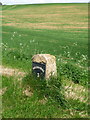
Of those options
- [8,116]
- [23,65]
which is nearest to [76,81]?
[23,65]

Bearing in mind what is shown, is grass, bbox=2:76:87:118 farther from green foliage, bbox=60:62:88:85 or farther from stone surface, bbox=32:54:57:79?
green foliage, bbox=60:62:88:85

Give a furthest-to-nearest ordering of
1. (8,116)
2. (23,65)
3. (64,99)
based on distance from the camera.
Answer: (23,65) → (64,99) → (8,116)

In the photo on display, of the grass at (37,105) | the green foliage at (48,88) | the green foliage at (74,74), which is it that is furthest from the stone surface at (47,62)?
the green foliage at (74,74)

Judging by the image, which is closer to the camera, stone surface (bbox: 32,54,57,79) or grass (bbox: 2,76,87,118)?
grass (bbox: 2,76,87,118)

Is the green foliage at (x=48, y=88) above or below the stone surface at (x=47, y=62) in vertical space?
below

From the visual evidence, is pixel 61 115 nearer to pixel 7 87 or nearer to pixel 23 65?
pixel 7 87

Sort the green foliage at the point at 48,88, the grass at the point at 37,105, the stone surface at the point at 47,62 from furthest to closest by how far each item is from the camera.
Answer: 1. the stone surface at the point at 47,62
2. the green foliage at the point at 48,88
3. the grass at the point at 37,105

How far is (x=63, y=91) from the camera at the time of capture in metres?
5.80

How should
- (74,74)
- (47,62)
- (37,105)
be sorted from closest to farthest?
(37,105)
(47,62)
(74,74)

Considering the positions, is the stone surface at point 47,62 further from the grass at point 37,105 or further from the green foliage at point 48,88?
the grass at point 37,105

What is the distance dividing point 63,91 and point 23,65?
2.84 metres

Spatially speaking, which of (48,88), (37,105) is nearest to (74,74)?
(48,88)

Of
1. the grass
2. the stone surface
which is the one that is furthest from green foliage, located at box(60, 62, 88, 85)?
the grass

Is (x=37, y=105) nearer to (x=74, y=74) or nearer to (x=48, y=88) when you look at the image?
(x=48, y=88)
